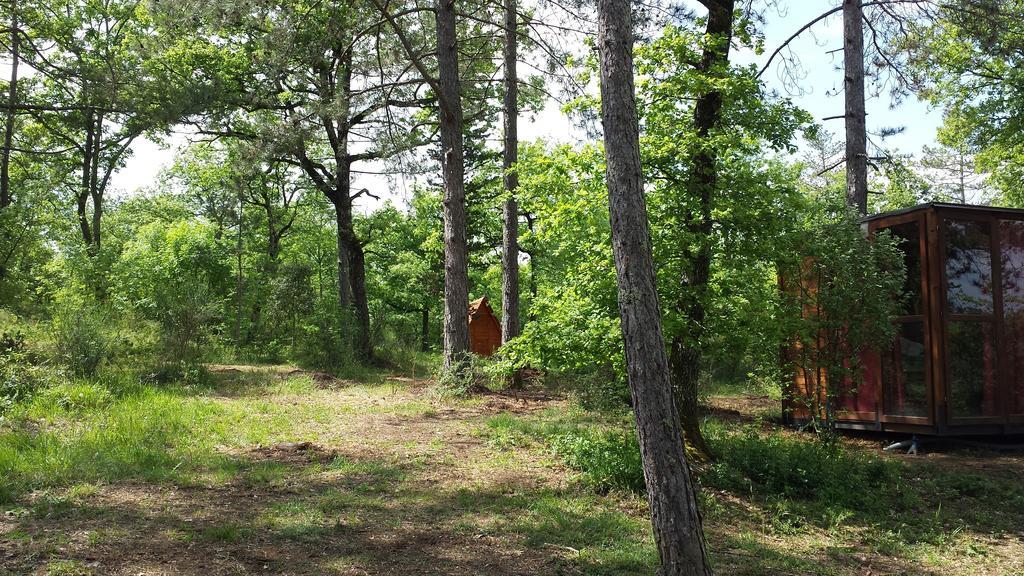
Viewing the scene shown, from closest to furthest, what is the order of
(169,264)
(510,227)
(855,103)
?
(855,103) < (510,227) < (169,264)

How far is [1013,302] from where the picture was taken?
928 centimetres

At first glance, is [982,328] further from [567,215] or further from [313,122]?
[313,122]

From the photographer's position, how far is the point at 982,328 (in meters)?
9.06

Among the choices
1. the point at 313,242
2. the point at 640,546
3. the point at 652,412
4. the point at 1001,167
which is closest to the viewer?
the point at 652,412

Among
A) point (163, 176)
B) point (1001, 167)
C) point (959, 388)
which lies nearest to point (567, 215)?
point (959, 388)

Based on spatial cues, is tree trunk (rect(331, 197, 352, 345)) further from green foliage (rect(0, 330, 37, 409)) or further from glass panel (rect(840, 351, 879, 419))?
glass panel (rect(840, 351, 879, 419))

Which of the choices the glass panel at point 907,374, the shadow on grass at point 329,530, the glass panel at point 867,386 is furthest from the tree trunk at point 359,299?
the glass panel at point 907,374

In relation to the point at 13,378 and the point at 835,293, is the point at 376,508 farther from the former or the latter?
the point at 13,378

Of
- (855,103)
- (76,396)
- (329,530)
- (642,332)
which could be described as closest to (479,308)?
(855,103)

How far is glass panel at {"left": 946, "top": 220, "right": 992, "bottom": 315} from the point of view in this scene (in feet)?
29.5

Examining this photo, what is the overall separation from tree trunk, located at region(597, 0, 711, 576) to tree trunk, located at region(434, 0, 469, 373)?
7707 millimetres

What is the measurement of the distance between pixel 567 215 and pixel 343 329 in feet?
33.9

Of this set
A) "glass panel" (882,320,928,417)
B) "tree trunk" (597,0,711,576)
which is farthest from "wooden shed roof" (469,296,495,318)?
"tree trunk" (597,0,711,576)

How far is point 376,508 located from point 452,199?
283 inches
